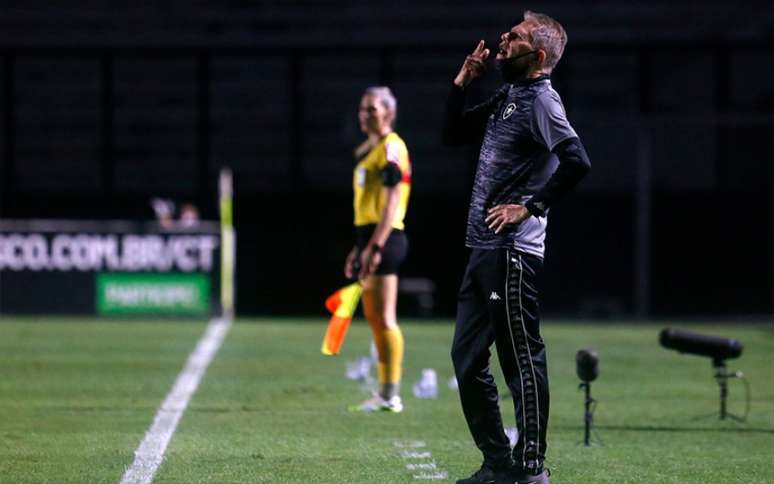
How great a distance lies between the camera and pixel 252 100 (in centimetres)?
2306

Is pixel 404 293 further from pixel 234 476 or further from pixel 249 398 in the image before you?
pixel 234 476

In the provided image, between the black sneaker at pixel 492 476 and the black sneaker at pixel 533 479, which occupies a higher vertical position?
the black sneaker at pixel 533 479

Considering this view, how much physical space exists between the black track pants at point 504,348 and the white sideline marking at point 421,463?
62 centimetres

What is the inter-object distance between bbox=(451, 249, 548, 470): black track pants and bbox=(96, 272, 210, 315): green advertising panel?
12.4 metres

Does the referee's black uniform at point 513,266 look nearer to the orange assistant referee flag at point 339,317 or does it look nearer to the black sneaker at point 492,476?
the black sneaker at point 492,476

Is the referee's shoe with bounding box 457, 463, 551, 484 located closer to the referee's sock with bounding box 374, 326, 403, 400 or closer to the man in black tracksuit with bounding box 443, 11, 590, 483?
the man in black tracksuit with bounding box 443, 11, 590, 483

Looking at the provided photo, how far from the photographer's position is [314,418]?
9.21 metres

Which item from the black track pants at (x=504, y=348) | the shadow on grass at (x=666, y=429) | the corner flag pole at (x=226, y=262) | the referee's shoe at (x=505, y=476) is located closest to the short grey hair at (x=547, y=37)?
the black track pants at (x=504, y=348)

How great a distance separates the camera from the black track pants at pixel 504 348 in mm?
6172

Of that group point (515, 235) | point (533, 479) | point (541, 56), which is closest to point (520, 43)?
point (541, 56)

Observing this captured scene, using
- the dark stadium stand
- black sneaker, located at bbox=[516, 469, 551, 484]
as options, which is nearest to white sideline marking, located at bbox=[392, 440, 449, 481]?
black sneaker, located at bbox=[516, 469, 551, 484]

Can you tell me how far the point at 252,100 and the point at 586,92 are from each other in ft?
17.4

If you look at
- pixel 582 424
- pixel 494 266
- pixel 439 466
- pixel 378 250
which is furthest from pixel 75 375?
pixel 494 266

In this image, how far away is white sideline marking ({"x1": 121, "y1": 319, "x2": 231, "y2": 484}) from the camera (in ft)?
23.0
